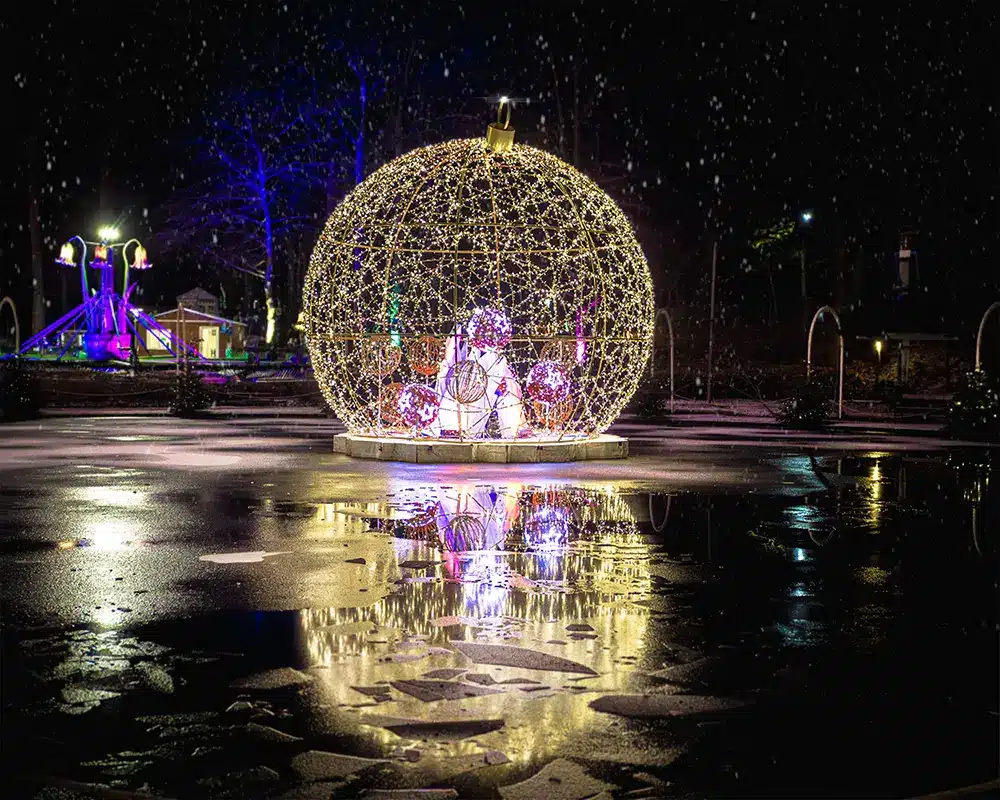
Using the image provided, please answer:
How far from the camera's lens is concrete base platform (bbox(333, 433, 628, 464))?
18953 millimetres

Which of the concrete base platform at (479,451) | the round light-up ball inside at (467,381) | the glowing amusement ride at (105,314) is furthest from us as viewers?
the glowing amusement ride at (105,314)

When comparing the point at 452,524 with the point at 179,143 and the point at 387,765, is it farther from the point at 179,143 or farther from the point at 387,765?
the point at 179,143

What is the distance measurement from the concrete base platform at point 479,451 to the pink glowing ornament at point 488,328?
1.45 metres

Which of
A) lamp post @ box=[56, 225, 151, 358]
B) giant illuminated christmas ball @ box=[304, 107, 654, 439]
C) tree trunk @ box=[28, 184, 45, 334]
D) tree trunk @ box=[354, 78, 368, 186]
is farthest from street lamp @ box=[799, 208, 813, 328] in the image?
giant illuminated christmas ball @ box=[304, 107, 654, 439]

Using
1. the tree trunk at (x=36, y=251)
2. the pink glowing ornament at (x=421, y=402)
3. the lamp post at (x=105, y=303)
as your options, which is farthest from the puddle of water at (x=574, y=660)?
the tree trunk at (x=36, y=251)

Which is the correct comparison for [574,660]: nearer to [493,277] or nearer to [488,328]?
[493,277]

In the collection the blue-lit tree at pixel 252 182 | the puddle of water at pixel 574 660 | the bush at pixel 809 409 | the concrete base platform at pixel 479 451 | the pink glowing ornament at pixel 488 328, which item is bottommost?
the puddle of water at pixel 574 660

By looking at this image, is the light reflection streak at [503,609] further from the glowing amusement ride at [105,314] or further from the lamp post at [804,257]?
the lamp post at [804,257]

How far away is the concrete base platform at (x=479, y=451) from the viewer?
19.0 m

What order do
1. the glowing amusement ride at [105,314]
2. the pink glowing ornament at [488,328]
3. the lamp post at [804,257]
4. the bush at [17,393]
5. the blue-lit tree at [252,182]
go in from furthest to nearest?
the lamp post at [804,257]
the glowing amusement ride at [105,314]
the blue-lit tree at [252,182]
the bush at [17,393]
the pink glowing ornament at [488,328]

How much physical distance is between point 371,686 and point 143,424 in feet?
72.8

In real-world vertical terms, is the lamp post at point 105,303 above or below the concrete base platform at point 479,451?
above

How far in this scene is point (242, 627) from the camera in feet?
24.9

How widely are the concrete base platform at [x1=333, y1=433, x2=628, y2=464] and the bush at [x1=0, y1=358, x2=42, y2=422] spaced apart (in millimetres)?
12594
